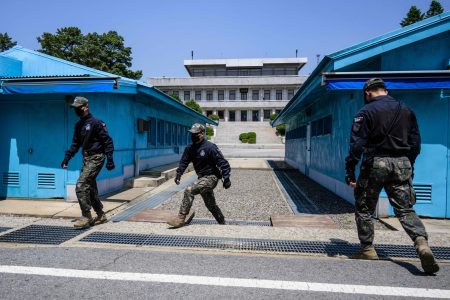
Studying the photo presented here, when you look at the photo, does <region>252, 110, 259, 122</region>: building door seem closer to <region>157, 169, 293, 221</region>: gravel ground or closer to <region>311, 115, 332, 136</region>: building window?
<region>311, 115, 332, 136</region>: building window

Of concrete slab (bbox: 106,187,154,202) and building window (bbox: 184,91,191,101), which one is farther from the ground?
building window (bbox: 184,91,191,101)

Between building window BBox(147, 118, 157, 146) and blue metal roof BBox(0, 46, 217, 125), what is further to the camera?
building window BBox(147, 118, 157, 146)

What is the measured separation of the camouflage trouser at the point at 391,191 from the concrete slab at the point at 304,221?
1778 millimetres

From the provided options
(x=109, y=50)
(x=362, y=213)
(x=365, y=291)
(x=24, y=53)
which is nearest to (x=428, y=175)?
(x=362, y=213)

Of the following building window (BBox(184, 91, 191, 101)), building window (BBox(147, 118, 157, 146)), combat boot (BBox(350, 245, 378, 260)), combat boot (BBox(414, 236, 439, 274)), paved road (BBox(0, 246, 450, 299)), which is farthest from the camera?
building window (BBox(184, 91, 191, 101))

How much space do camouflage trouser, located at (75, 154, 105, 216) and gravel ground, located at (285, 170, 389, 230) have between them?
14.4ft

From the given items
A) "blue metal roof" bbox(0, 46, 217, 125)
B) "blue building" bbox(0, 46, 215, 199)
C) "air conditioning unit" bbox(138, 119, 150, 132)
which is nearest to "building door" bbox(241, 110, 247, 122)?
"air conditioning unit" bbox(138, 119, 150, 132)

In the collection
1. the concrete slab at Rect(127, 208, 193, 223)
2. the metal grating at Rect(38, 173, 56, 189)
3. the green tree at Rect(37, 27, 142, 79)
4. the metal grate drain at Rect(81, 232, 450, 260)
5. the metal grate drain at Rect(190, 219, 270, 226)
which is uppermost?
the green tree at Rect(37, 27, 142, 79)

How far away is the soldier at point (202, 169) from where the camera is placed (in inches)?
200

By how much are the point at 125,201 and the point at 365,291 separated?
19.0ft

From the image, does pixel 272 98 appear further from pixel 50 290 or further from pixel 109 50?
pixel 50 290

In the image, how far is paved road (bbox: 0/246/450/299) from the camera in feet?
9.59

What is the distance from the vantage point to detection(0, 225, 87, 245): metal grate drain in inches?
177

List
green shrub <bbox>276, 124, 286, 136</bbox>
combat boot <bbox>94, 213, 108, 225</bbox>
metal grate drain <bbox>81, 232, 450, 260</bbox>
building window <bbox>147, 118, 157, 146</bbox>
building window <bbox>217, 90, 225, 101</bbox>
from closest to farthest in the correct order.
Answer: metal grate drain <bbox>81, 232, 450, 260</bbox> → combat boot <bbox>94, 213, 108, 225</bbox> → building window <bbox>147, 118, 157, 146</bbox> → green shrub <bbox>276, 124, 286, 136</bbox> → building window <bbox>217, 90, 225, 101</bbox>
